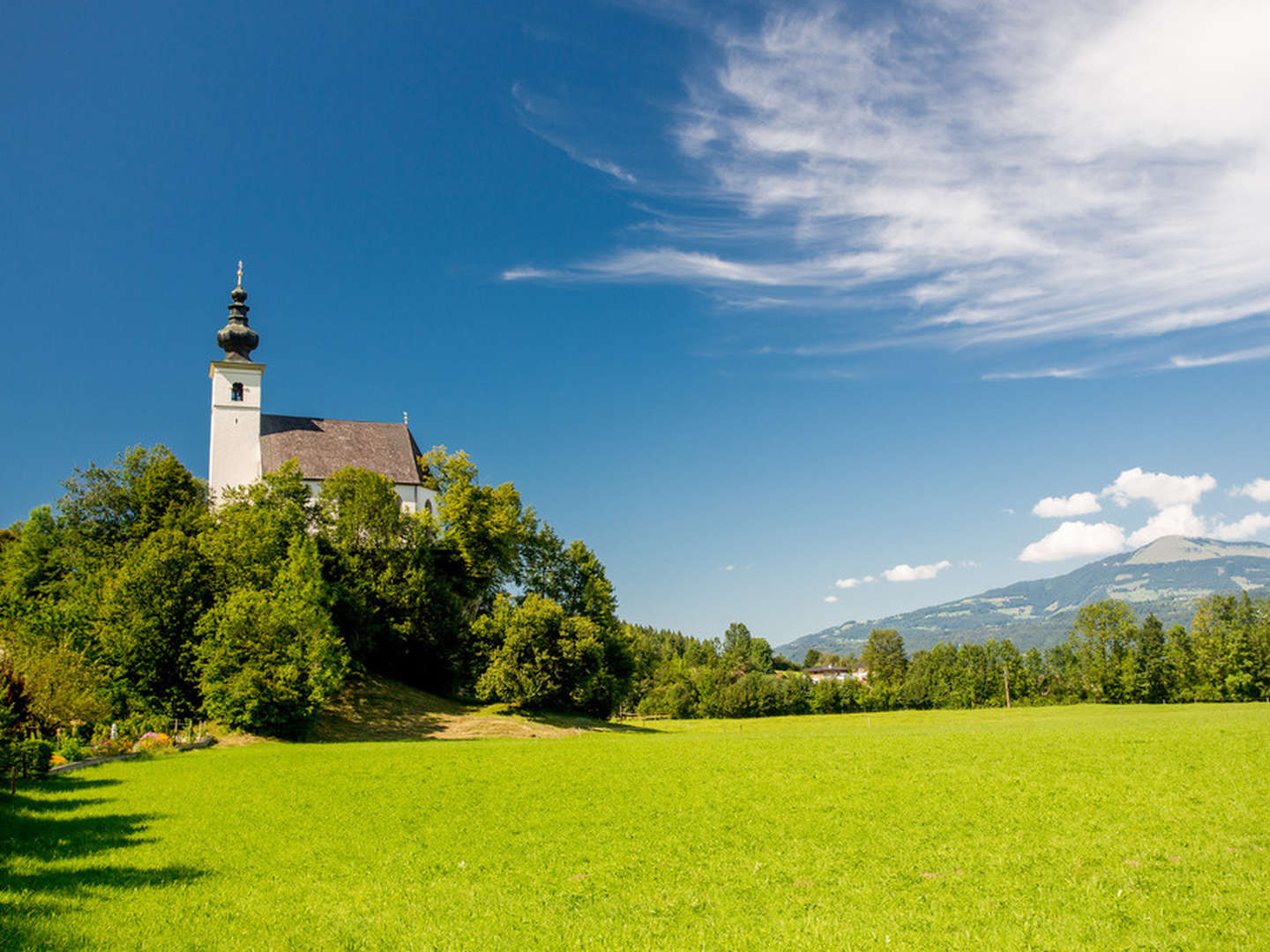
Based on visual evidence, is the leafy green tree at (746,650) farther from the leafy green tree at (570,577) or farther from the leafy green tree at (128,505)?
the leafy green tree at (128,505)

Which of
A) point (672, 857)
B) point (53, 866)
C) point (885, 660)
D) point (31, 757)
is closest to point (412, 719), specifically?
point (31, 757)

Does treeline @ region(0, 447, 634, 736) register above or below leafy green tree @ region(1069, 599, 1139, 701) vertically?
above

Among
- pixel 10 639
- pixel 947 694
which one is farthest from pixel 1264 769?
pixel 947 694

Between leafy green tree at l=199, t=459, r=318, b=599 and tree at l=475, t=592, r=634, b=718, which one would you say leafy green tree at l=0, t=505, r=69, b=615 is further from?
tree at l=475, t=592, r=634, b=718

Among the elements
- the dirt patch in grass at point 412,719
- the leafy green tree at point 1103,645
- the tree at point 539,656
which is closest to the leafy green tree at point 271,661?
the dirt patch in grass at point 412,719

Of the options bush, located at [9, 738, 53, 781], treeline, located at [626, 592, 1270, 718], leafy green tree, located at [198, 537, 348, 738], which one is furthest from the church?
bush, located at [9, 738, 53, 781]

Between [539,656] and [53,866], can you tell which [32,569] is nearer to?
[539,656]

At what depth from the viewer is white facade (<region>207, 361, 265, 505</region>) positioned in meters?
61.6

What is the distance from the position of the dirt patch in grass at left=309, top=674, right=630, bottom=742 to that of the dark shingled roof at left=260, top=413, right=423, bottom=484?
1796cm

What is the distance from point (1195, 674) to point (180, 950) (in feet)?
330

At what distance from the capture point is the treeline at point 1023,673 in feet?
279

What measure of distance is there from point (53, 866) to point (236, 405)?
54.4m

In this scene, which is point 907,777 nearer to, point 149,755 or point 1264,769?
point 1264,769

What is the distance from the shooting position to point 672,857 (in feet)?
46.2
